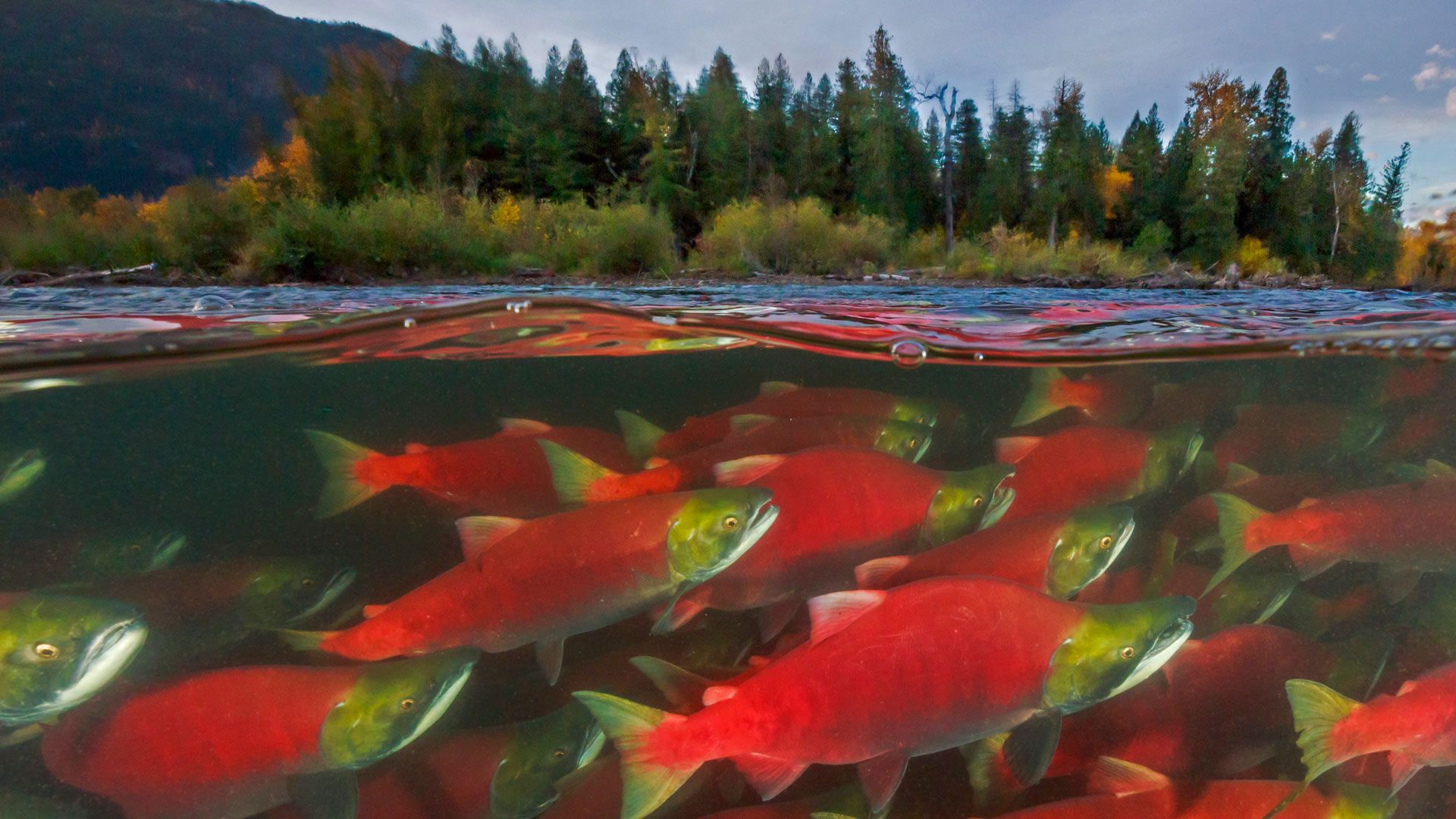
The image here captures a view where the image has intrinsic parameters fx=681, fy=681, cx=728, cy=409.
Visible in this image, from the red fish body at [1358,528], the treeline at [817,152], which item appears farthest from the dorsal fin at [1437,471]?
the treeline at [817,152]

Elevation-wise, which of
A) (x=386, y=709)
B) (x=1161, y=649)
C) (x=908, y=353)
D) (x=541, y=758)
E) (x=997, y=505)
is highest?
(x=908, y=353)

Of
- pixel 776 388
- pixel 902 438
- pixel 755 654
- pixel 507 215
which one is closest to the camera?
pixel 755 654

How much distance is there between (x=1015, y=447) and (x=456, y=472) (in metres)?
3.45

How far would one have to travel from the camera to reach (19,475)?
Result: 19.4ft

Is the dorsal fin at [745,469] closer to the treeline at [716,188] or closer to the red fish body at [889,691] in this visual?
the red fish body at [889,691]

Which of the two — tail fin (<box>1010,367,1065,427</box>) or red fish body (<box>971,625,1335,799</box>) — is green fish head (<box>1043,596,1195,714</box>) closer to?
red fish body (<box>971,625,1335,799</box>)

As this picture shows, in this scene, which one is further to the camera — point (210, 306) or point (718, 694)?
point (210, 306)

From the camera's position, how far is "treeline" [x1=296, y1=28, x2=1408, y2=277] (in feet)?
56.7

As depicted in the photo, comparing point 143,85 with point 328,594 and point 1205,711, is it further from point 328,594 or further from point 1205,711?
point 1205,711

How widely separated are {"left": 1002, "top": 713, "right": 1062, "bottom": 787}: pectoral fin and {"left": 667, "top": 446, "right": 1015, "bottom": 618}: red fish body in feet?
3.10

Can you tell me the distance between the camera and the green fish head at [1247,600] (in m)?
3.93

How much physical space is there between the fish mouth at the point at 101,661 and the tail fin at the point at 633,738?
1.87 metres

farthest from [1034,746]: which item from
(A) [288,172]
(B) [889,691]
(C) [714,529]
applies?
(A) [288,172]

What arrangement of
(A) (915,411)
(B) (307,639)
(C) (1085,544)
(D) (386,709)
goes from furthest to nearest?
(A) (915,411) < (C) (1085,544) < (B) (307,639) < (D) (386,709)
